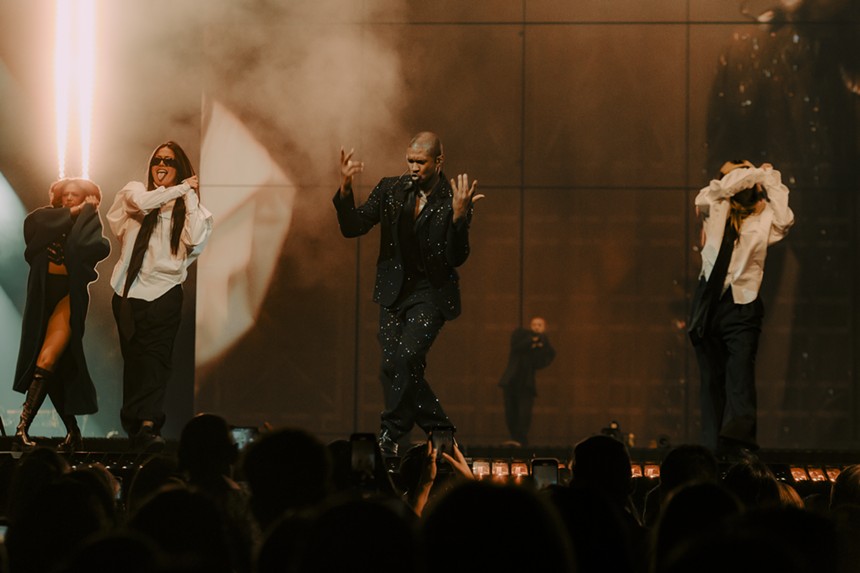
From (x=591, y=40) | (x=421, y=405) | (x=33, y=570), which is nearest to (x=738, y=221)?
(x=421, y=405)

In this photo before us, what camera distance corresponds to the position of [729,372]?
25.8 ft

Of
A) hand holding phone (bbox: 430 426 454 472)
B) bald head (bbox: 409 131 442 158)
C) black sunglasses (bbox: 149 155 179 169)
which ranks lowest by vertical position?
hand holding phone (bbox: 430 426 454 472)

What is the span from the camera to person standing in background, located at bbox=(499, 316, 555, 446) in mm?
12562

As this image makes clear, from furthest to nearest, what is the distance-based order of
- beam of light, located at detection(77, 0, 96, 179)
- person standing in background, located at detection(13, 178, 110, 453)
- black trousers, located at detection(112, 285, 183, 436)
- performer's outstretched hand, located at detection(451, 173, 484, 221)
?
beam of light, located at detection(77, 0, 96, 179)
black trousers, located at detection(112, 285, 183, 436)
person standing in background, located at detection(13, 178, 110, 453)
performer's outstretched hand, located at detection(451, 173, 484, 221)

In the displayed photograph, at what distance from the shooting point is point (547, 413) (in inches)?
496

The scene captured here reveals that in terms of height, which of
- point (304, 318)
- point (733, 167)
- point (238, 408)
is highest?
point (733, 167)

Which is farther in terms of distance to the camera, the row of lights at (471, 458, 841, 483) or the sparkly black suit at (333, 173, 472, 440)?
the sparkly black suit at (333, 173, 472, 440)

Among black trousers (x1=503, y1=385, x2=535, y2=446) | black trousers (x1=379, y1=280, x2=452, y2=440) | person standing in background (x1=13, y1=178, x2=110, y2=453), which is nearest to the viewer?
black trousers (x1=379, y1=280, x2=452, y2=440)

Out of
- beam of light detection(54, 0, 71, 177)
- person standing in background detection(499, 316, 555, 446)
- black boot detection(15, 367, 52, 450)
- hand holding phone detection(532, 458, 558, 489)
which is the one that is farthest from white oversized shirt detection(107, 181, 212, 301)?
person standing in background detection(499, 316, 555, 446)

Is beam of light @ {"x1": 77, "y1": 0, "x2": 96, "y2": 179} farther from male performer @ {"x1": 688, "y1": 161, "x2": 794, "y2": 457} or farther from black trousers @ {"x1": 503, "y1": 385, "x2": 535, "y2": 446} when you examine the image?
male performer @ {"x1": 688, "y1": 161, "x2": 794, "y2": 457}

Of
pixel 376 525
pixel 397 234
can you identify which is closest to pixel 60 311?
pixel 397 234

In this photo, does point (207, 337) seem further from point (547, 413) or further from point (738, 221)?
point (738, 221)

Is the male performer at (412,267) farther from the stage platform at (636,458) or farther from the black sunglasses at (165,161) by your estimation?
the black sunglasses at (165,161)

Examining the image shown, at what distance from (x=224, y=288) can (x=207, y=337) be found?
0.52 metres
